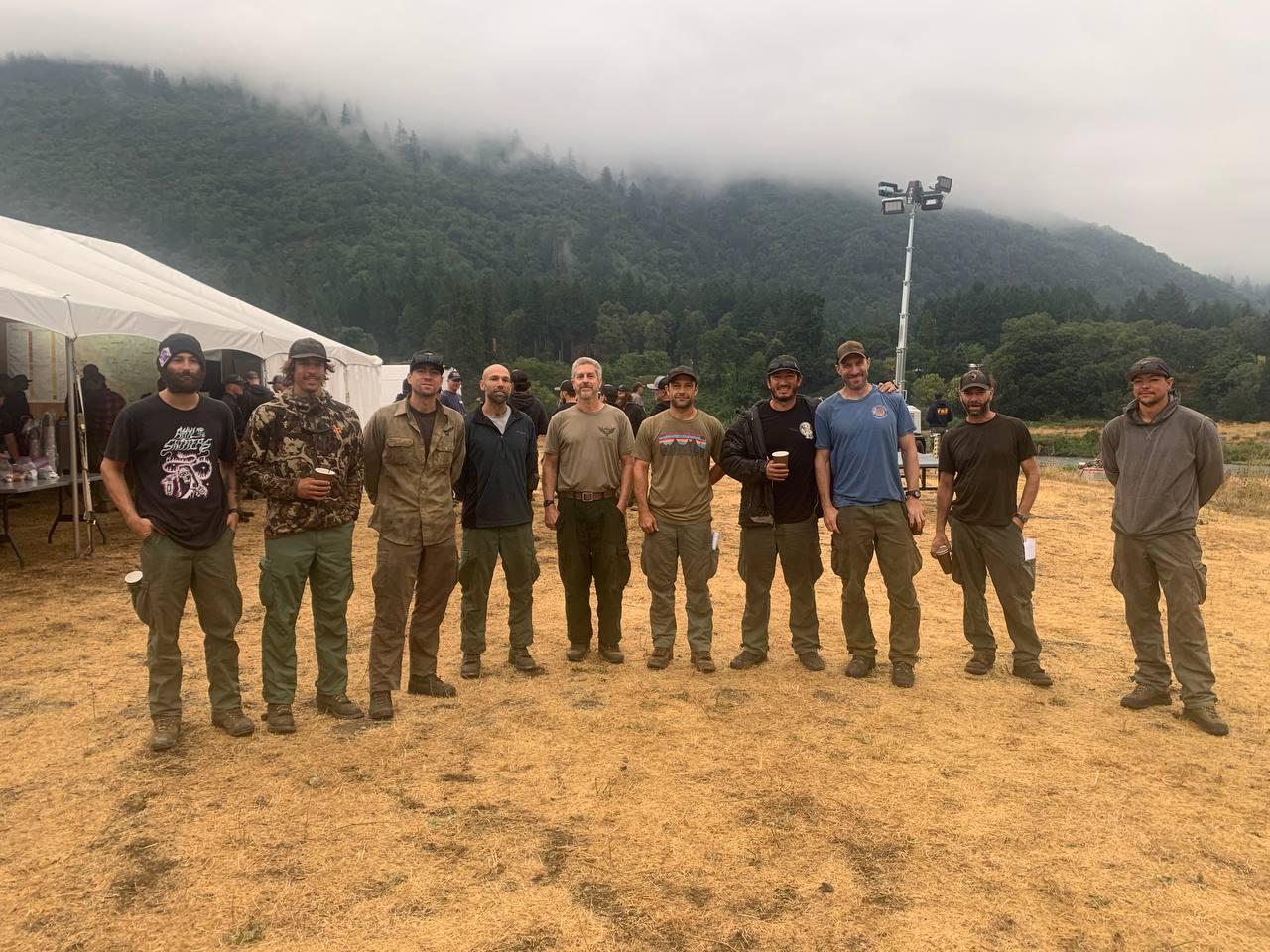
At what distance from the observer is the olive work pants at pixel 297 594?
4078 mm

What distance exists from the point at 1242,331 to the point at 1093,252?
4941 inches

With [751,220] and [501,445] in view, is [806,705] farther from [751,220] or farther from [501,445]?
[751,220]

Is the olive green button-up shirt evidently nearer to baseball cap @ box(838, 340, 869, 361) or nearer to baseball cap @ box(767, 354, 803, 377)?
baseball cap @ box(767, 354, 803, 377)

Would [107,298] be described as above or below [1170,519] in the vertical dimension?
above

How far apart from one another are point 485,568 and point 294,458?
1347 mm

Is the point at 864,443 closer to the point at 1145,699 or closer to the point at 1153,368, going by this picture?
the point at 1153,368

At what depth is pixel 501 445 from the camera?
4.94m

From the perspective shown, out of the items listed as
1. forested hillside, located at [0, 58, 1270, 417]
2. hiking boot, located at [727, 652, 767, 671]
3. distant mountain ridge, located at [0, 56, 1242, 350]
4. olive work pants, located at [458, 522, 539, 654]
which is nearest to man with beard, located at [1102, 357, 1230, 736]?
hiking boot, located at [727, 652, 767, 671]

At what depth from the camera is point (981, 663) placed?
529 cm

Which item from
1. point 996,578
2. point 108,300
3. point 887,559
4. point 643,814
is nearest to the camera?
point 643,814

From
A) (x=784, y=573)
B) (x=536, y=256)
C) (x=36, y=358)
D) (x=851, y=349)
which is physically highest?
(x=536, y=256)

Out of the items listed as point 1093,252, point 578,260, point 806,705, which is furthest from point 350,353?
point 1093,252

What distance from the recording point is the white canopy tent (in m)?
7.84

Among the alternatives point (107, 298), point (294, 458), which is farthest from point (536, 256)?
point (294, 458)
